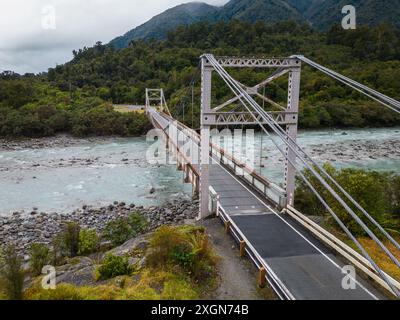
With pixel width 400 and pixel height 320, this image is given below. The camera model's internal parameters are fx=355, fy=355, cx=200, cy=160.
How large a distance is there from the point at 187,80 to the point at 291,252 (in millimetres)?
57385

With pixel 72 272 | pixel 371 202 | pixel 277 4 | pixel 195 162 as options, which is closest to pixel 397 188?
pixel 371 202

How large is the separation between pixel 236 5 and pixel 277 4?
1271 inches

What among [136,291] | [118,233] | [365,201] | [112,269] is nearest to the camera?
[136,291]

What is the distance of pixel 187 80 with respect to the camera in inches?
2520

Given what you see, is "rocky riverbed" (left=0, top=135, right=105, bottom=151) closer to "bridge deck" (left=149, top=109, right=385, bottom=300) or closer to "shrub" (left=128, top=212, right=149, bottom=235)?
"shrub" (left=128, top=212, right=149, bottom=235)

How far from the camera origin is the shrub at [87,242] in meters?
13.9

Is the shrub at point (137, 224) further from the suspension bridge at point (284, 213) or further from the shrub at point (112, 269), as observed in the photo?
the shrub at point (112, 269)

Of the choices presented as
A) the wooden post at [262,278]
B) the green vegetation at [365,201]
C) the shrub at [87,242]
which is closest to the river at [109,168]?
the shrub at [87,242]

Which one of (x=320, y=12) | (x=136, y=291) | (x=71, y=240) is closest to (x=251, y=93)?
(x=136, y=291)

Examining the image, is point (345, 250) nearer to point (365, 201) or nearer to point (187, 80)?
point (365, 201)

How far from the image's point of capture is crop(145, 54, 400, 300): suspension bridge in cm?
756
